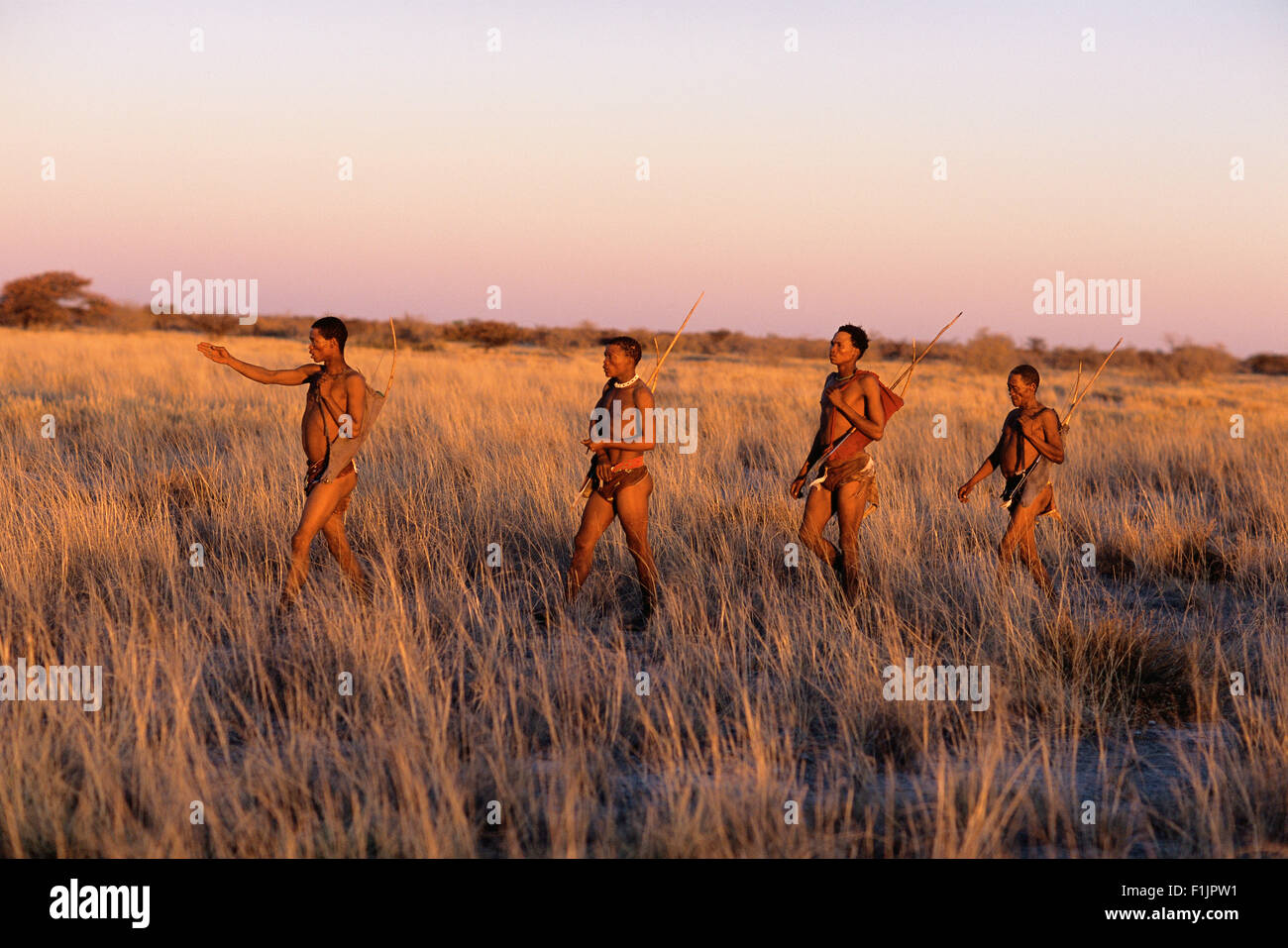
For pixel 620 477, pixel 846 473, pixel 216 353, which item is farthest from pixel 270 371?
pixel 846 473

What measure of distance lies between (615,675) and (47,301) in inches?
2091

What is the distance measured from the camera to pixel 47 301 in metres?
49.1

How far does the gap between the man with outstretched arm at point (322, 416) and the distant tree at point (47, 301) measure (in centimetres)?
4721

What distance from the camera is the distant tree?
156 feet

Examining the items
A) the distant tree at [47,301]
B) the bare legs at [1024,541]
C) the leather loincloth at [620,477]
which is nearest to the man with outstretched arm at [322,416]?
the leather loincloth at [620,477]

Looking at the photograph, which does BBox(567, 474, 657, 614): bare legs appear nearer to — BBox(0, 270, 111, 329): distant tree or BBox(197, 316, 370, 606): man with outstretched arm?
BBox(197, 316, 370, 606): man with outstretched arm

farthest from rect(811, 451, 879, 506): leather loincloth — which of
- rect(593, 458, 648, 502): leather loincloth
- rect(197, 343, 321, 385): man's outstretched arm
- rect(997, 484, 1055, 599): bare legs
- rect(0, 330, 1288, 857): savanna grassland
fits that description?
rect(197, 343, 321, 385): man's outstretched arm

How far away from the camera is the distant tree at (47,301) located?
156 ft

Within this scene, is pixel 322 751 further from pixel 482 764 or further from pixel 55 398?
pixel 55 398

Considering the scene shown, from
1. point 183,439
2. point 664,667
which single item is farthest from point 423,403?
point 664,667

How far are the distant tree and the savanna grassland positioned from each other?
43408mm
